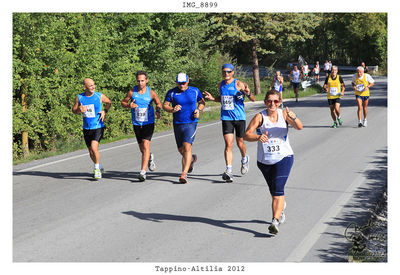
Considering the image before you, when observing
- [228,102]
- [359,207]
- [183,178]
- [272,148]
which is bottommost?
[359,207]

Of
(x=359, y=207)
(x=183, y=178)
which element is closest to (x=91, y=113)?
(x=183, y=178)

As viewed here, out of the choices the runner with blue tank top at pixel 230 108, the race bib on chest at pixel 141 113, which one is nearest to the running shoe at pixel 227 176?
the runner with blue tank top at pixel 230 108

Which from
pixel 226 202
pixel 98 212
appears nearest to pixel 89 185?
pixel 98 212

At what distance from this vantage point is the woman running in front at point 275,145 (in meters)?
7.16

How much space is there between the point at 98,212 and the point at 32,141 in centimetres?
696

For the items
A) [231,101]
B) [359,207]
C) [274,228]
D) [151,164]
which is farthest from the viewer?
[151,164]

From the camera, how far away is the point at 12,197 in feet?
30.9

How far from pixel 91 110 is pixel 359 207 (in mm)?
5181

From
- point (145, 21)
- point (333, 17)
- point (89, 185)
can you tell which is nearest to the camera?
point (89, 185)

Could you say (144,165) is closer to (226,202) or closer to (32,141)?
(226,202)

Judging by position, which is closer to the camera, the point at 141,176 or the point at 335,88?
the point at 141,176

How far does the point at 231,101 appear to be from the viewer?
10.4 meters

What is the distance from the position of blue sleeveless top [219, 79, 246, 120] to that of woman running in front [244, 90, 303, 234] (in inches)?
122

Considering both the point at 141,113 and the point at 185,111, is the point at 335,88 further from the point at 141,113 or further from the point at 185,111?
the point at 141,113
